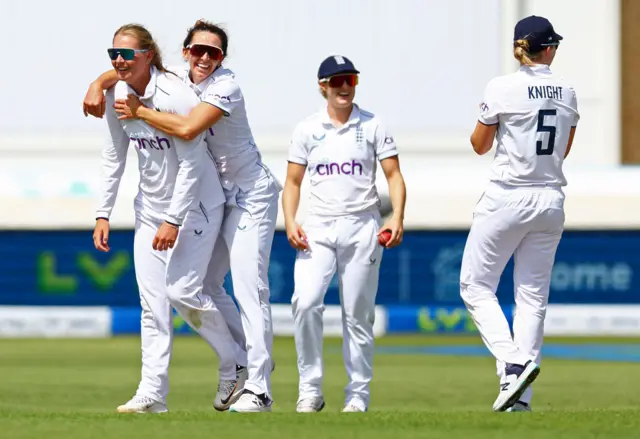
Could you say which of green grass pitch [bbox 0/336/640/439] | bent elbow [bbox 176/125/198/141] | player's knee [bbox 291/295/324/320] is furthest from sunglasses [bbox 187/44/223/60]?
green grass pitch [bbox 0/336/640/439]

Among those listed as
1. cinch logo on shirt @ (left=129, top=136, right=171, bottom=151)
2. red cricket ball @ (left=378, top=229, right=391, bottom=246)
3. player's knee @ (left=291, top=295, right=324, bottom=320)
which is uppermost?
cinch logo on shirt @ (left=129, top=136, right=171, bottom=151)

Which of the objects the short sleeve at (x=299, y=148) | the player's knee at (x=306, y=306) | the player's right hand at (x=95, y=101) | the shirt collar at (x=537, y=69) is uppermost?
the shirt collar at (x=537, y=69)

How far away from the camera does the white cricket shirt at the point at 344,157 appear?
26.7ft

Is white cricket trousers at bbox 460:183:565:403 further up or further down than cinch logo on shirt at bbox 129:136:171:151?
further down

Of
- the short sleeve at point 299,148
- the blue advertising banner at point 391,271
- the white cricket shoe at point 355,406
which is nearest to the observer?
the white cricket shoe at point 355,406

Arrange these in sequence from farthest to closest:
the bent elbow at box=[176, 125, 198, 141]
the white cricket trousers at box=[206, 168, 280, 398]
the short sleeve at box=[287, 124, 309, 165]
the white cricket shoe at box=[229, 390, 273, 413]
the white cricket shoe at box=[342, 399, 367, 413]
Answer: the short sleeve at box=[287, 124, 309, 165] < the white cricket shoe at box=[342, 399, 367, 413] < the white cricket trousers at box=[206, 168, 280, 398] < the white cricket shoe at box=[229, 390, 273, 413] < the bent elbow at box=[176, 125, 198, 141]

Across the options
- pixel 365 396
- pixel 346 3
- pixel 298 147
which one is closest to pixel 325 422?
pixel 365 396

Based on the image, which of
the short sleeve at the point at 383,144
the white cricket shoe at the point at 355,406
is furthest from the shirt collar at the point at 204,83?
the white cricket shoe at the point at 355,406

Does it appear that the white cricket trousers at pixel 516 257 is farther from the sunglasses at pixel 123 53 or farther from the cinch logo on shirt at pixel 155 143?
the sunglasses at pixel 123 53

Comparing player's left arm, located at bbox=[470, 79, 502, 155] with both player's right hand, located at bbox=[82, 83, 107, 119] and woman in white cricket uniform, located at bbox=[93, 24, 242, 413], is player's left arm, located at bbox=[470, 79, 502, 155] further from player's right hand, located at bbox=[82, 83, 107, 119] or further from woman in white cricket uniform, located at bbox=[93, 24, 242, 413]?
player's right hand, located at bbox=[82, 83, 107, 119]

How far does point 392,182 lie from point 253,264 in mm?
810

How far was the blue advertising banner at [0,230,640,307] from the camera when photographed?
17734 mm

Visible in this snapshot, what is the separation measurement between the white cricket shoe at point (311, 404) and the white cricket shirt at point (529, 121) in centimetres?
142

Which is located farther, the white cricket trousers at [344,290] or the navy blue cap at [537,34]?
the white cricket trousers at [344,290]
